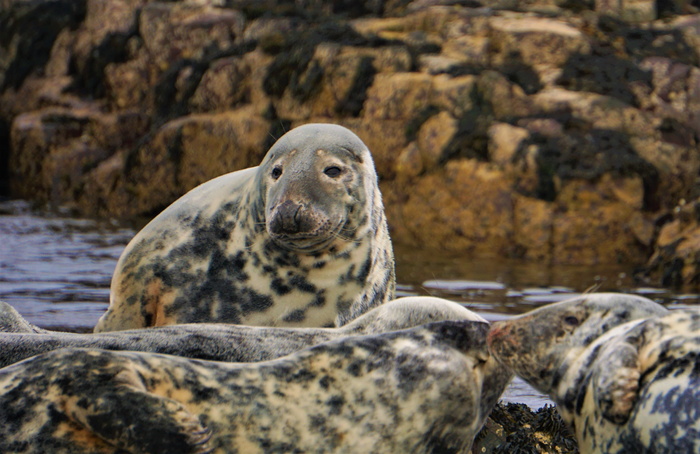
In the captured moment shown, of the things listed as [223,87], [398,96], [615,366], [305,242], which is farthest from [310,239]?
[223,87]

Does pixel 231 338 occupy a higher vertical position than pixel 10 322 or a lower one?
higher

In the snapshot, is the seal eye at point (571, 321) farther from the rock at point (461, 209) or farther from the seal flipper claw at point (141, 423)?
the rock at point (461, 209)

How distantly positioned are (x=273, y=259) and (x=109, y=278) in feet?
Result: 14.5

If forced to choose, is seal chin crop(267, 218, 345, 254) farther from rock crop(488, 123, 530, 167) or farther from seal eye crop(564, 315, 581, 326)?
rock crop(488, 123, 530, 167)

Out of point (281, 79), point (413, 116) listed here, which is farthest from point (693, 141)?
point (281, 79)

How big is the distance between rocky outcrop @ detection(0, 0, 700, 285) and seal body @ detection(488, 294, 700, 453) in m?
6.26

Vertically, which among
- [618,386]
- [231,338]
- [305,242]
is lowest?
[305,242]

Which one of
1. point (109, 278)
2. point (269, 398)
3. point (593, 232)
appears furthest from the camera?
point (593, 232)

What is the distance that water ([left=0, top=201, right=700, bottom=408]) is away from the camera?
734 centimetres

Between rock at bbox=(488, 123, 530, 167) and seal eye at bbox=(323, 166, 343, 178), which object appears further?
rock at bbox=(488, 123, 530, 167)

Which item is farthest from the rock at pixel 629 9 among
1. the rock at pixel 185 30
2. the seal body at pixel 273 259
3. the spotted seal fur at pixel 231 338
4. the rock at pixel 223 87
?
the spotted seal fur at pixel 231 338

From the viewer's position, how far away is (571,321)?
340cm

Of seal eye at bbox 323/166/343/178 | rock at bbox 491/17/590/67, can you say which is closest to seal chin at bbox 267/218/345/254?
seal eye at bbox 323/166/343/178

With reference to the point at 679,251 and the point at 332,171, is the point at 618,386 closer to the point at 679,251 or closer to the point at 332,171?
the point at 332,171
